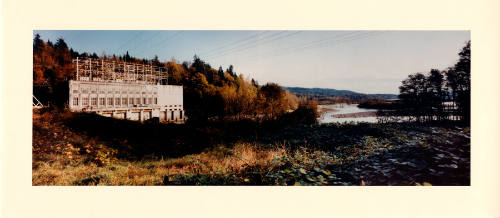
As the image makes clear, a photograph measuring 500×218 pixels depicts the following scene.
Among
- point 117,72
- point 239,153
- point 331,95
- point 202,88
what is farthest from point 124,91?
point 331,95

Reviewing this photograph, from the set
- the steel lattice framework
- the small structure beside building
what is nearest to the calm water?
the small structure beside building

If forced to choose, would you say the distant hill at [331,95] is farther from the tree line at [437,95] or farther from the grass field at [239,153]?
the grass field at [239,153]

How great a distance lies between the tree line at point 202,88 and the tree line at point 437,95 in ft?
5.28

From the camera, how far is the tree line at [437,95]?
2787mm

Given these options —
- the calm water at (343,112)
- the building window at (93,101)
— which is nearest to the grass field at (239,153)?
the calm water at (343,112)

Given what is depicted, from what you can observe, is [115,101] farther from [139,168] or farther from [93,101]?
[139,168]

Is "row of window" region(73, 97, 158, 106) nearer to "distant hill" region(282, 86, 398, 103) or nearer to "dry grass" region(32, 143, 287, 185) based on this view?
"dry grass" region(32, 143, 287, 185)

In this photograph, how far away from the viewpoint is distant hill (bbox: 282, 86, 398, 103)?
3.22m

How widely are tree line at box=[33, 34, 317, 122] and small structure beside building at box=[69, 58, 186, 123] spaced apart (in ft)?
0.43

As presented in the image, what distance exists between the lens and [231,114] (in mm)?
3516

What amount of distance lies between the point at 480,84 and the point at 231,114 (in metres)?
4.25

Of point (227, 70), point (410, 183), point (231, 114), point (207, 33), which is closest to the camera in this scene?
point (410, 183)
